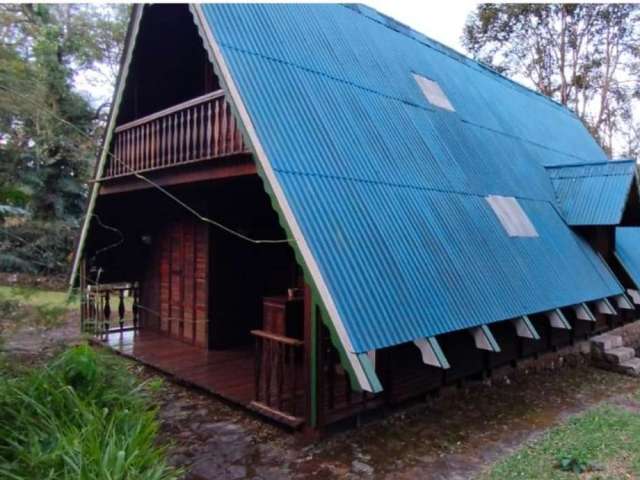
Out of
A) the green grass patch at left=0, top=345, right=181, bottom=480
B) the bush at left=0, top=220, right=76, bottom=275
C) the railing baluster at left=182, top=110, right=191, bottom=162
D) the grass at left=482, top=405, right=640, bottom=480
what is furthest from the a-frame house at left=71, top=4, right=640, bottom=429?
the green grass patch at left=0, top=345, right=181, bottom=480

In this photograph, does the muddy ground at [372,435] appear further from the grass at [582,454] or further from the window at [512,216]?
the window at [512,216]

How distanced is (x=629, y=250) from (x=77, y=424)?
11.2 meters

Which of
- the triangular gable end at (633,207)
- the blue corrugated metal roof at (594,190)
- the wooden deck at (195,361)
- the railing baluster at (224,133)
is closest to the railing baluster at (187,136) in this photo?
the railing baluster at (224,133)

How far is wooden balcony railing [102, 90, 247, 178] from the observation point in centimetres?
545

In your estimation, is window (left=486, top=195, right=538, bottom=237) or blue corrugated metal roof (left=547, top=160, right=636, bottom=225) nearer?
window (left=486, top=195, right=538, bottom=237)

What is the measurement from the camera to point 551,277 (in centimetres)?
725

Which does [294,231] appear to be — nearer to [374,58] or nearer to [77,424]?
[77,424]

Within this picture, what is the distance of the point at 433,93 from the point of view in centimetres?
836

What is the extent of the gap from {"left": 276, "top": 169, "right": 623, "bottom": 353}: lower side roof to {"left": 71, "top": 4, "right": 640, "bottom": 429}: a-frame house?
25mm

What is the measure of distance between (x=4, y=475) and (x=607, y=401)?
708cm

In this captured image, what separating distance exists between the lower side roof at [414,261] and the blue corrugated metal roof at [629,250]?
3.16 m

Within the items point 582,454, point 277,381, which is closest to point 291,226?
point 277,381

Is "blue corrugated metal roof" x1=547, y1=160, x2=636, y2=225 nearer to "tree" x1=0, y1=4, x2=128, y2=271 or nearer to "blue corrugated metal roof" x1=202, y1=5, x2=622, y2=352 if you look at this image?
"blue corrugated metal roof" x1=202, y1=5, x2=622, y2=352

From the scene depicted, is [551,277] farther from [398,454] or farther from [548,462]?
[398,454]
